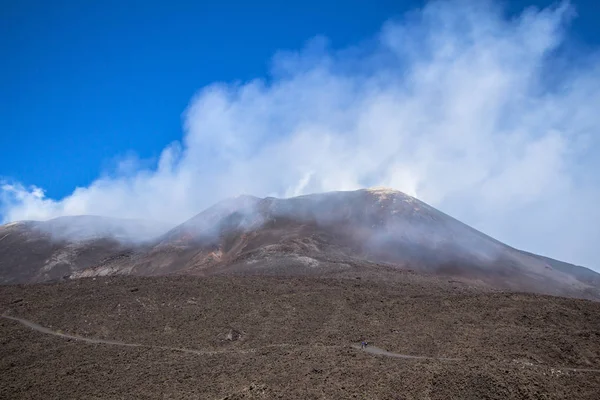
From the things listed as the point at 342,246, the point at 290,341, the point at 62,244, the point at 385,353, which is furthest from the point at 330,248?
the point at 62,244

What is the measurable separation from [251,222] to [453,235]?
4491 centimetres

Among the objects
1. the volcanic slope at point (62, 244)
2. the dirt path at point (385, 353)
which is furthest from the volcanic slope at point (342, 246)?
the dirt path at point (385, 353)

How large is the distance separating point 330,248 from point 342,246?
3.61m

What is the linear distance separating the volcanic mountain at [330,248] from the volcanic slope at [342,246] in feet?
0.70

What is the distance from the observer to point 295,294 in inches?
1881

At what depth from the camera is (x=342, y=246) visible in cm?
8494

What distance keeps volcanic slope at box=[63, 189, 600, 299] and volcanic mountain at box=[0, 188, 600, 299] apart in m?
0.21

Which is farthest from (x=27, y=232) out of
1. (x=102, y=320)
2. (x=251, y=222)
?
(x=102, y=320)

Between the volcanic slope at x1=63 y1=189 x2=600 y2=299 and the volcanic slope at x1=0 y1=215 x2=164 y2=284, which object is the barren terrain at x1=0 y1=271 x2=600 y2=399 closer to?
the volcanic slope at x1=63 y1=189 x2=600 y2=299

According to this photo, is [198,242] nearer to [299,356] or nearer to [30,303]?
[30,303]

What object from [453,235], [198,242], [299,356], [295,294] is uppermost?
[453,235]

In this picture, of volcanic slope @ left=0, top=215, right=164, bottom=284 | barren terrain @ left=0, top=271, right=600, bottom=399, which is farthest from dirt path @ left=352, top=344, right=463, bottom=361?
volcanic slope @ left=0, top=215, right=164, bottom=284

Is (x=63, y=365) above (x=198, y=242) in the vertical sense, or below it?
below

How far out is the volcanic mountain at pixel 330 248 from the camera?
240ft
